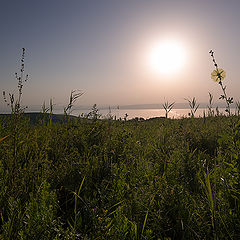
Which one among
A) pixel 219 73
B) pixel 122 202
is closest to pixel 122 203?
pixel 122 202

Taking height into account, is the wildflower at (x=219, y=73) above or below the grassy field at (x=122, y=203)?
above

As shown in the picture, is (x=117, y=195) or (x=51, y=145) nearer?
(x=117, y=195)

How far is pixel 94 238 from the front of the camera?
1290 mm

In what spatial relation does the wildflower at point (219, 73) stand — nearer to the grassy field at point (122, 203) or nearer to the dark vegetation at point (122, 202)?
the dark vegetation at point (122, 202)

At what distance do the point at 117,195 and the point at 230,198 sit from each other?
94 cm

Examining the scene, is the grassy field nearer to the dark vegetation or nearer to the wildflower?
the dark vegetation

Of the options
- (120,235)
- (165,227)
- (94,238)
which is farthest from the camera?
(165,227)

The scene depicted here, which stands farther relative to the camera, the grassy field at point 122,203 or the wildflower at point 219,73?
the wildflower at point 219,73

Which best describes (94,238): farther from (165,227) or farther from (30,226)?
(165,227)

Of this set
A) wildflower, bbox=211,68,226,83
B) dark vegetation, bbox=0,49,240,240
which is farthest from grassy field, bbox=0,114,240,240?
wildflower, bbox=211,68,226,83

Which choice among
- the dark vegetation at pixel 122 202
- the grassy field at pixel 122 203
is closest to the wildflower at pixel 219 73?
the dark vegetation at pixel 122 202

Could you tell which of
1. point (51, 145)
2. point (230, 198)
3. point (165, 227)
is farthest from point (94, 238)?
point (51, 145)

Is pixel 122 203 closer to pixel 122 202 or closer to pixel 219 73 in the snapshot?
pixel 122 202

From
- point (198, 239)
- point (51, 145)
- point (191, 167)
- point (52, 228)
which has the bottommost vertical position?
point (198, 239)
